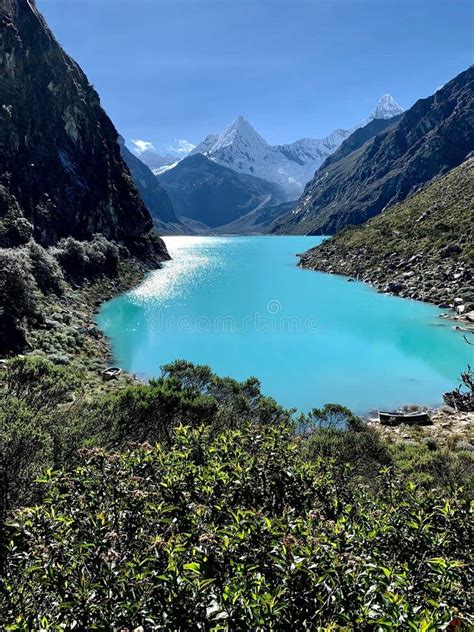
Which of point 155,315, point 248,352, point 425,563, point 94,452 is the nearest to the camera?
point 425,563

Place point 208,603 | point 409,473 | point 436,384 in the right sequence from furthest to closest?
point 436,384 < point 409,473 < point 208,603

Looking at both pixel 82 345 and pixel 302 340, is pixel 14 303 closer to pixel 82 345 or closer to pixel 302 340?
pixel 82 345

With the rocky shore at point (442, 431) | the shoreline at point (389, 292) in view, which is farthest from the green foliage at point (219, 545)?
the shoreline at point (389, 292)

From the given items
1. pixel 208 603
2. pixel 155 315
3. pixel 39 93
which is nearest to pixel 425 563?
pixel 208 603

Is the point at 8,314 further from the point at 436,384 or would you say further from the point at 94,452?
the point at 436,384

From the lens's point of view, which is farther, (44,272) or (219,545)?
(44,272)

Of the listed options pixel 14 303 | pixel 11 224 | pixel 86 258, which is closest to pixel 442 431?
pixel 14 303

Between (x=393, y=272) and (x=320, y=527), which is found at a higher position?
(x=320, y=527)
